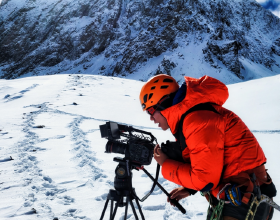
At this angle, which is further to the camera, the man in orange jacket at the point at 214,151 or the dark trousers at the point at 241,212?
the dark trousers at the point at 241,212

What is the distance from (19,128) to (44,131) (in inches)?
36.9

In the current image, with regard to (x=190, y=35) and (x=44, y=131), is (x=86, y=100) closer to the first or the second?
(x=44, y=131)

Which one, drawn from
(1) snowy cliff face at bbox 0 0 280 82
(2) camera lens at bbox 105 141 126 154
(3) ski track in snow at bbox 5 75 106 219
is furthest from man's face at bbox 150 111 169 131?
(1) snowy cliff face at bbox 0 0 280 82

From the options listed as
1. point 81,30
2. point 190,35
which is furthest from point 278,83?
point 81,30

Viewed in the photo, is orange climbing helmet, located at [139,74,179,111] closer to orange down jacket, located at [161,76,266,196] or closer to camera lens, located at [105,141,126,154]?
orange down jacket, located at [161,76,266,196]

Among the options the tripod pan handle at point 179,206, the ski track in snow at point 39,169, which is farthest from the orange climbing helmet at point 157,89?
the ski track in snow at point 39,169

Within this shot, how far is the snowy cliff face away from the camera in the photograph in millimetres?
84250

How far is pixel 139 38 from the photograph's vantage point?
10212cm

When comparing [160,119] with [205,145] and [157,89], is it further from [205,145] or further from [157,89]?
[205,145]

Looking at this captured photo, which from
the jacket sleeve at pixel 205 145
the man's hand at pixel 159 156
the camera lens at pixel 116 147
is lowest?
Result: the camera lens at pixel 116 147

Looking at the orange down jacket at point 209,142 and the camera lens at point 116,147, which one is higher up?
the orange down jacket at point 209,142

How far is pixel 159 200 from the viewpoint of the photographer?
347 cm

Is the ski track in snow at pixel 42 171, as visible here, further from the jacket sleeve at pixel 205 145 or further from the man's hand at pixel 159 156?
the jacket sleeve at pixel 205 145

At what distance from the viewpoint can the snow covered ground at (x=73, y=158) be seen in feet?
10.3
